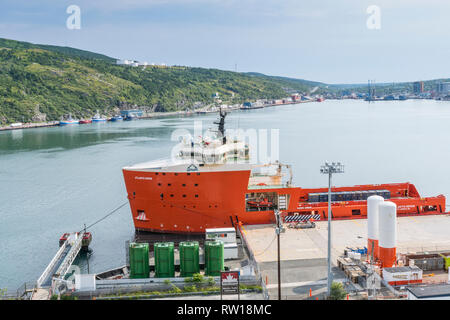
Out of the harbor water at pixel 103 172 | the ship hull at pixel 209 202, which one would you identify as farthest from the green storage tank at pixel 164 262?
the harbor water at pixel 103 172

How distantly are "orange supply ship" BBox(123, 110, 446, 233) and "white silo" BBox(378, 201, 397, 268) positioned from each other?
6.30 m

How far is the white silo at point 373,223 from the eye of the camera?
13805mm

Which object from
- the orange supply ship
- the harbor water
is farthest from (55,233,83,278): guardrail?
the orange supply ship

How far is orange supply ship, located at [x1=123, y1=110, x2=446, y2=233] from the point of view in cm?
1903

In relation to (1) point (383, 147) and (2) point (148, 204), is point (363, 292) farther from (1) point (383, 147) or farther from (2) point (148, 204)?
(1) point (383, 147)

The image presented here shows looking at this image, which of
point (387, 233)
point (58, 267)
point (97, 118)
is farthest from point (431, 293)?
point (97, 118)

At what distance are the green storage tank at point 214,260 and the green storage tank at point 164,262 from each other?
1214 millimetres

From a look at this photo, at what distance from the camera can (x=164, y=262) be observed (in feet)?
47.6

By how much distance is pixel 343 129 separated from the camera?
81.6 m

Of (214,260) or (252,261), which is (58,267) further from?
(252,261)

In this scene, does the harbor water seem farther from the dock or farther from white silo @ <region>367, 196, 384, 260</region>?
white silo @ <region>367, 196, 384, 260</region>
